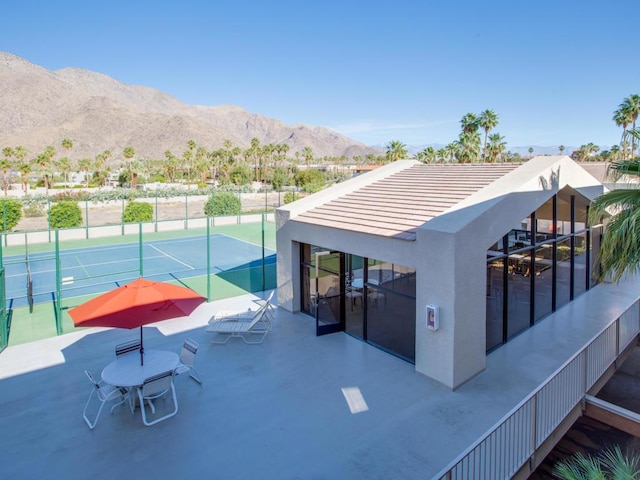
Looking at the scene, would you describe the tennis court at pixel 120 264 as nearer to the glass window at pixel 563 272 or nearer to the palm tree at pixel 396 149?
the glass window at pixel 563 272

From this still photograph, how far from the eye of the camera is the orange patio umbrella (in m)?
7.13

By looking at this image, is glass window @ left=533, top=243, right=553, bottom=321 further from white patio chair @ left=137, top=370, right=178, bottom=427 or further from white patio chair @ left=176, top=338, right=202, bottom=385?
white patio chair @ left=137, top=370, right=178, bottom=427

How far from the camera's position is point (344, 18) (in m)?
31.5

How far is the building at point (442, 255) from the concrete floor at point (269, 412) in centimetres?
73

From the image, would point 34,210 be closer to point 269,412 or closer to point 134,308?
point 134,308

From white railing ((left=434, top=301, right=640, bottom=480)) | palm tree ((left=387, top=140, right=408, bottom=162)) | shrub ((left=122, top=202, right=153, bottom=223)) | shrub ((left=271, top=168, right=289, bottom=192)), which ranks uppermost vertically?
palm tree ((left=387, top=140, right=408, bottom=162))

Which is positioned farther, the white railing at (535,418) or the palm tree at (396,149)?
the palm tree at (396,149)

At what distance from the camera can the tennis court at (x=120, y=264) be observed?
16281 mm

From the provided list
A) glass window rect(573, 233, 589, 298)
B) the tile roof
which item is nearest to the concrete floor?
the tile roof

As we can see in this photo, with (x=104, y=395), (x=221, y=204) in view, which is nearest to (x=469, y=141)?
(x=221, y=204)

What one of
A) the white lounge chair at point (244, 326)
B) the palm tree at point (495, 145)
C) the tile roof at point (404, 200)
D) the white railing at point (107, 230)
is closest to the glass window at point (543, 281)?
the tile roof at point (404, 200)

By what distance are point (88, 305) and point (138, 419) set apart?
7.09 ft

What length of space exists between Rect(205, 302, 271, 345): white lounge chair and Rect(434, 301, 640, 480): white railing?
594 cm

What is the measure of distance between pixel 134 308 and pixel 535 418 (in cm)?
660
